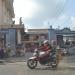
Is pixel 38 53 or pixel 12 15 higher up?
pixel 12 15

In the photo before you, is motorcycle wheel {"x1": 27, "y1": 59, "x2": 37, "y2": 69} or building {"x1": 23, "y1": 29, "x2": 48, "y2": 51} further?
building {"x1": 23, "y1": 29, "x2": 48, "y2": 51}

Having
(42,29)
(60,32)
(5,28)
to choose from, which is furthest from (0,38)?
(42,29)

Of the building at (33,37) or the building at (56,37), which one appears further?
the building at (33,37)

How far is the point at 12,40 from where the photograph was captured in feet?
141

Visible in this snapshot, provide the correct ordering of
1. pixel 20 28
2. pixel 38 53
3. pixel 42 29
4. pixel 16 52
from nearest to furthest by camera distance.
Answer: pixel 38 53, pixel 16 52, pixel 20 28, pixel 42 29

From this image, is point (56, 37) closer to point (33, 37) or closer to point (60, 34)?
point (60, 34)

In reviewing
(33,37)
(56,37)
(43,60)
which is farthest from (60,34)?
(43,60)

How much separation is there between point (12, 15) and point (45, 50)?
4806 centimetres

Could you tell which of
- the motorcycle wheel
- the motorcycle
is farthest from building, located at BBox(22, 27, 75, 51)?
the motorcycle wheel

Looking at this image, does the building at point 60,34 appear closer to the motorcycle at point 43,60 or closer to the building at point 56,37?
the building at point 56,37

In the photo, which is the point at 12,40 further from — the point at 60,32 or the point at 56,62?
the point at 56,62

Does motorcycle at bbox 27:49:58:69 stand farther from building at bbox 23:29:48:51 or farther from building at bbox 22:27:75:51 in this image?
building at bbox 23:29:48:51

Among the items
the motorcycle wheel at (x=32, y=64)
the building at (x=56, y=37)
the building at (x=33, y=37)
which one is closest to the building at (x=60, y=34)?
the building at (x=56, y=37)

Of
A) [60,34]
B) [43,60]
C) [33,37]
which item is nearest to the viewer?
[43,60]
